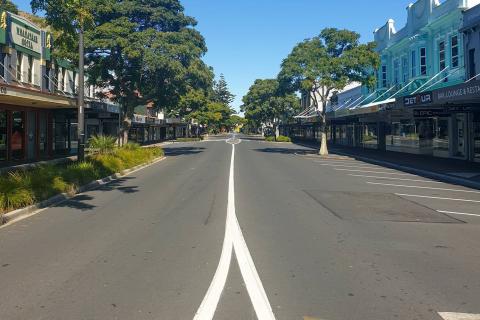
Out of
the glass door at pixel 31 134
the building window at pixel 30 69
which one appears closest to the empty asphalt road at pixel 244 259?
the glass door at pixel 31 134

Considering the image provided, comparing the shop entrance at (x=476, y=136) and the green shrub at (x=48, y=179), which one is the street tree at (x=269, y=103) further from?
the green shrub at (x=48, y=179)

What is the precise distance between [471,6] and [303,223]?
22.8 meters

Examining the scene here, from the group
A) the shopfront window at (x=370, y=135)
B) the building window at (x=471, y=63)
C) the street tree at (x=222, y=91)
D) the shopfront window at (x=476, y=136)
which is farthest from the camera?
the street tree at (x=222, y=91)

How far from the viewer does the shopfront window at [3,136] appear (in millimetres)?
24328

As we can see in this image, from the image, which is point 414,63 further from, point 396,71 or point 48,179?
point 48,179

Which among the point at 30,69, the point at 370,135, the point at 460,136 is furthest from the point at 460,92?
the point at 370,135

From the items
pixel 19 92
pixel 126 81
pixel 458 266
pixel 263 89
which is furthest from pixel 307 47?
pixel 263 89

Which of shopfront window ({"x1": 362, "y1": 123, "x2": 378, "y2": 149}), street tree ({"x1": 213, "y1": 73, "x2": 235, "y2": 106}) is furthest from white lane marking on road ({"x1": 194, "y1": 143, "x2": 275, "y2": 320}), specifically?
street tree ({"x1": 213, "y1": 73, "x2": 235, "y2": 106})

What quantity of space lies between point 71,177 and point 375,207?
8.94m

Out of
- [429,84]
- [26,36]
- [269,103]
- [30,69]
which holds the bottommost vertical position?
[429,84]

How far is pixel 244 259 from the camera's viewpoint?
23.2 ft

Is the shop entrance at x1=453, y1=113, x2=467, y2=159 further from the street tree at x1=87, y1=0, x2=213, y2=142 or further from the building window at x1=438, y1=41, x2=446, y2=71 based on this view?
the street tree at x1=87, y1=0, x2=213, y2=142

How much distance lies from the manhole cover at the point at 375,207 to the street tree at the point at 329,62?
18.5m

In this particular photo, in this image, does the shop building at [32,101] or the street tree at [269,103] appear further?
the street tree at [269,103]
